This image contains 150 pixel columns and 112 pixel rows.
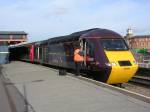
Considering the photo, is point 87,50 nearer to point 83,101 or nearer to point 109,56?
point 109,56

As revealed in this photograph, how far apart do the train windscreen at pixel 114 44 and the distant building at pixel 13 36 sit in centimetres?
3888

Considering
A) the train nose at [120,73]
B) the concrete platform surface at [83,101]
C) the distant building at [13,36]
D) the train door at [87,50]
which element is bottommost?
the concrete platform surface at [83,101]

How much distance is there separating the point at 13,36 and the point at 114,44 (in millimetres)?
40802

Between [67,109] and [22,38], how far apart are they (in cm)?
4984

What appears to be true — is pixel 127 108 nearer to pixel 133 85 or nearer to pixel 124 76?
pixel 124 76

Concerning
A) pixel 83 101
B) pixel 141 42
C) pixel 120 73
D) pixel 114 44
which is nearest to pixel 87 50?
pixel 114 44

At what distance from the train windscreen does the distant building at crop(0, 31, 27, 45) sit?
3888 centimetres

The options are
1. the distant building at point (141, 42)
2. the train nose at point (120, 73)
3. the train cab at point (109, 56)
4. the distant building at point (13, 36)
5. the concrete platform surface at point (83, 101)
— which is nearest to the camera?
the concrete platform surface at point (83, 101)

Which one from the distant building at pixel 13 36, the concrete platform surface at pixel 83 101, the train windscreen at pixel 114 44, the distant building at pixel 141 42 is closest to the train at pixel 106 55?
the train windscreen at pixel 114 44

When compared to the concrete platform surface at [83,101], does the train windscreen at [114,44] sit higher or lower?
higher

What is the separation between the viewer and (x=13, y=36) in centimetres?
5859

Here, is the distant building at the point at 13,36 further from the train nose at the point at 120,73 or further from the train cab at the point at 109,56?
the train nose at the point at 120,73

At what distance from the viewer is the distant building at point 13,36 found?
5756 cm

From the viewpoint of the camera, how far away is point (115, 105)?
34.0ft
